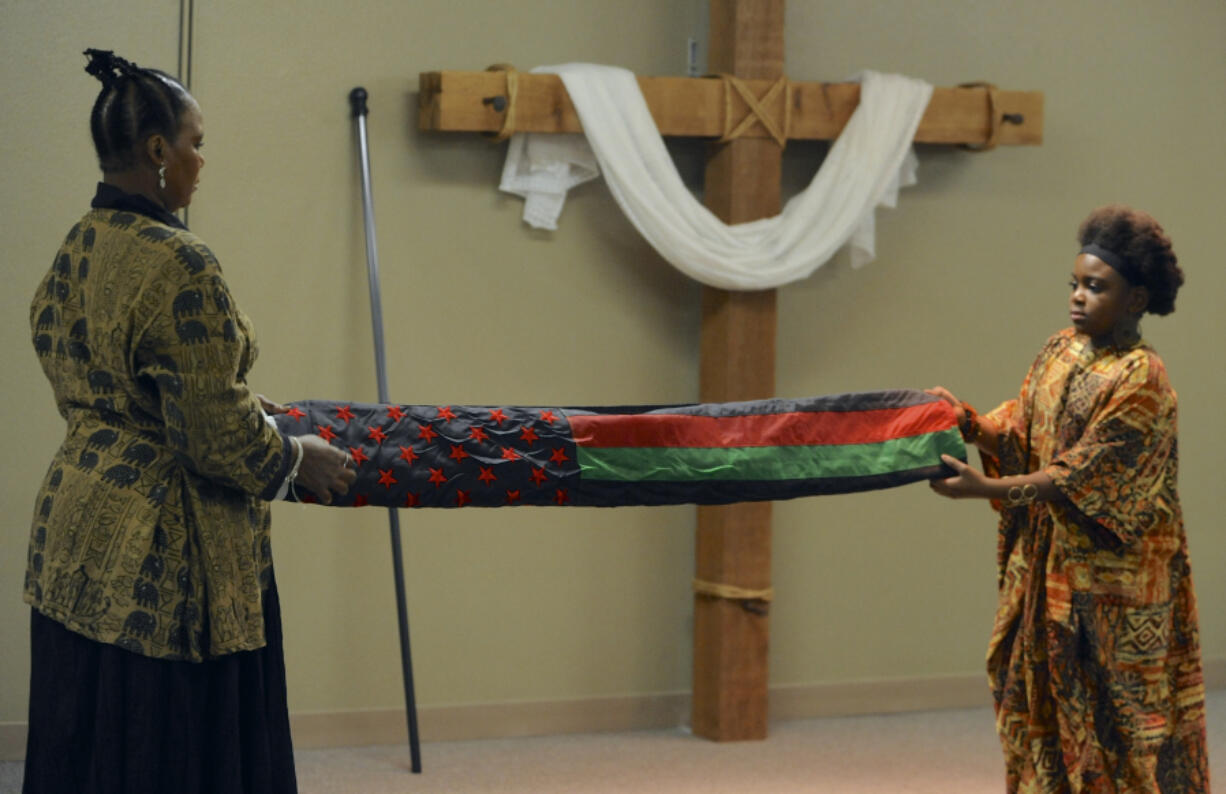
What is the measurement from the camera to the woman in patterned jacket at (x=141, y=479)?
1994mm

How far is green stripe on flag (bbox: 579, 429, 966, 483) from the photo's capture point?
284 cm

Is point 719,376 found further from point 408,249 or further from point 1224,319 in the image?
point 1224,319

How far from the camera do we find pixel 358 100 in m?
3.68

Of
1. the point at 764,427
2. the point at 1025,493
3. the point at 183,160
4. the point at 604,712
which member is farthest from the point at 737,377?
the point at 183,160

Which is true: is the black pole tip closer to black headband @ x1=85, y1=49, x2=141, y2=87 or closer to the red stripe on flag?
the red stripe on flag

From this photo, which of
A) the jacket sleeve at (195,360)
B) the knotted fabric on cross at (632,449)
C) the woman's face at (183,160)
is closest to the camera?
the jacket sleeve at (195,360)

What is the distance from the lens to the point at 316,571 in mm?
3818

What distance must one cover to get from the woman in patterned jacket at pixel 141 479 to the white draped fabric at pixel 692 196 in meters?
1.77

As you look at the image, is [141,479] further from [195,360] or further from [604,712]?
[604,712]

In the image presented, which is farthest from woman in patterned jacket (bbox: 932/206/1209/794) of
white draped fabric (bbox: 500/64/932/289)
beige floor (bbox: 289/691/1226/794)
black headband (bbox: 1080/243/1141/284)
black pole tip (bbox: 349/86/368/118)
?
black pole tip (bbox: 349/86/368/118)

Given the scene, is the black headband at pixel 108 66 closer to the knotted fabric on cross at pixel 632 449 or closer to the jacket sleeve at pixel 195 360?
the jacket sleeve at pixel 195 360

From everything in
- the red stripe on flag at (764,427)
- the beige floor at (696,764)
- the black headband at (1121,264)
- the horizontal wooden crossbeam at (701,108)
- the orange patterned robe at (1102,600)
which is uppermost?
the horizontal wooden crossbeam at (701,108)

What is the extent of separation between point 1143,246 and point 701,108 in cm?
140

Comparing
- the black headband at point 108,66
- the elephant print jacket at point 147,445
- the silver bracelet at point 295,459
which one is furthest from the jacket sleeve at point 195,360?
the black headband at point 108,66
